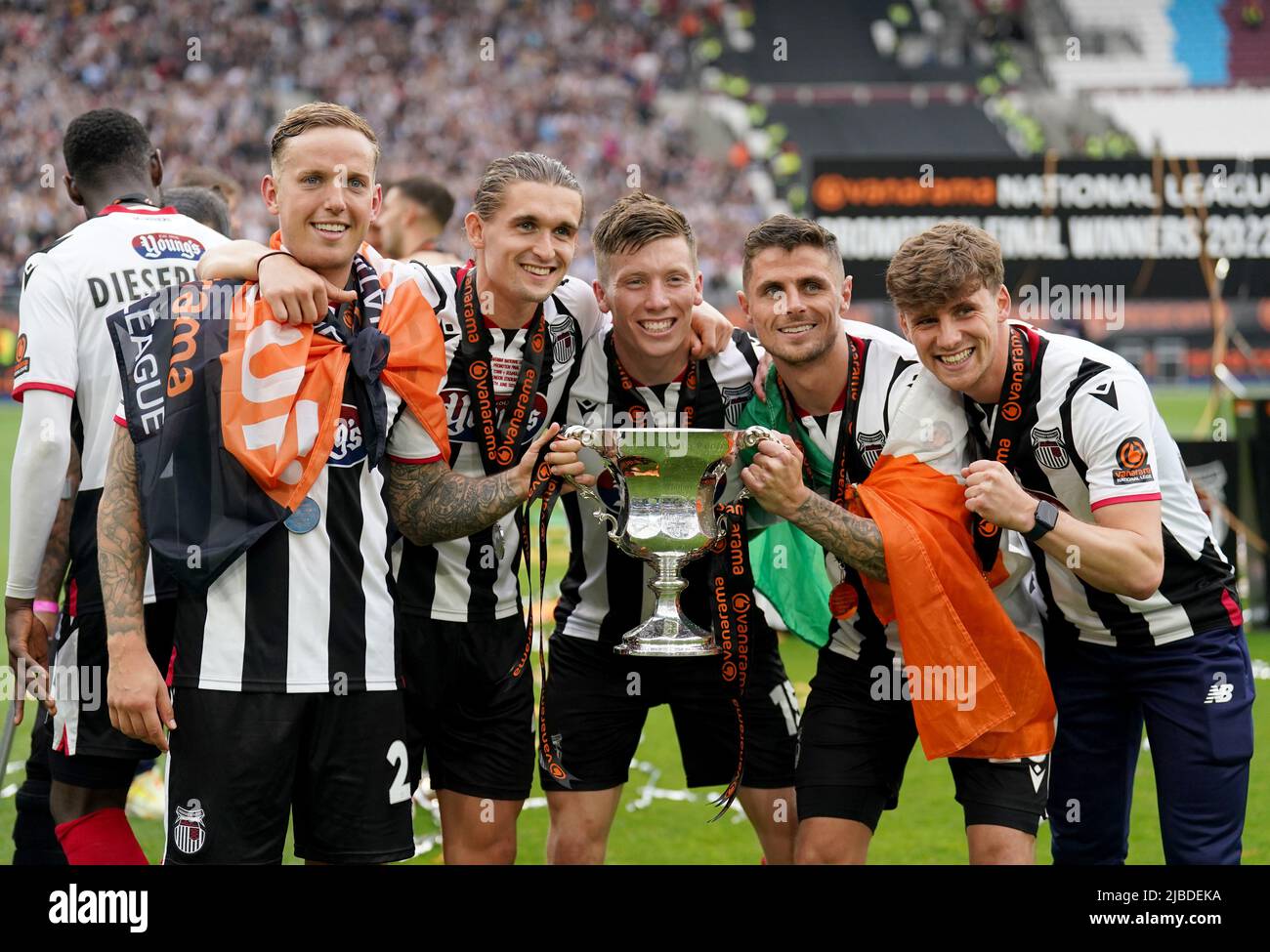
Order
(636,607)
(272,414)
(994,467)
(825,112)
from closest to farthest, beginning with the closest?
(272,414), (994,467), (636,607), (825,112)

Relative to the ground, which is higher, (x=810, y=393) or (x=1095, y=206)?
(x=1095, y=206)

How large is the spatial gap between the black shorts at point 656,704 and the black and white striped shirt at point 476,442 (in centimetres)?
30

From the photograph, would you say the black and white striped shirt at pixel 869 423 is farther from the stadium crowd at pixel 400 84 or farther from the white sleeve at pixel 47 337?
the stadium crowd at pixel 400 84

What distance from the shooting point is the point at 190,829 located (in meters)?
2.70

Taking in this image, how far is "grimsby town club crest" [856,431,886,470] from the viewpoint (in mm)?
3434

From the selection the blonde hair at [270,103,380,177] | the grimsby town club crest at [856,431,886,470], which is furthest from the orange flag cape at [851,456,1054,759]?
the blonde hair at [270,103,380,177]

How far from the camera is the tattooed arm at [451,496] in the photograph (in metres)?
3.10

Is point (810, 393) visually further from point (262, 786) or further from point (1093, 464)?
point (262, 786)

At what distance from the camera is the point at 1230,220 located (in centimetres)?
955

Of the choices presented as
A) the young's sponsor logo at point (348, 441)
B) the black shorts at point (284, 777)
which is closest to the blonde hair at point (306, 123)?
the young's sponsor logo at point (348, 441)

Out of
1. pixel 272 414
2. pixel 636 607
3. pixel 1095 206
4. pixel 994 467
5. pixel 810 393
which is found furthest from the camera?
pixel 1095 206

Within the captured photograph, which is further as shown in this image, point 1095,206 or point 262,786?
point 1095,206

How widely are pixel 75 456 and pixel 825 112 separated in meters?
25.2
